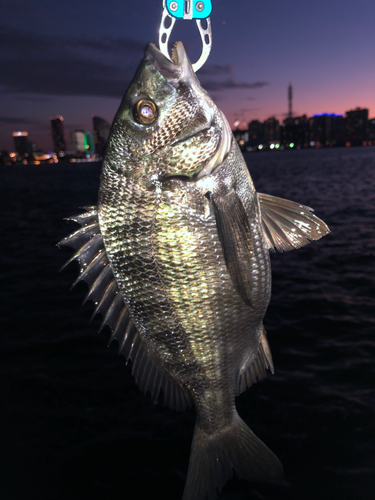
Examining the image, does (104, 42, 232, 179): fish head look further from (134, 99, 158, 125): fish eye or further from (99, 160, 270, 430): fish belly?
(99, 160, 270, 430): fish belly

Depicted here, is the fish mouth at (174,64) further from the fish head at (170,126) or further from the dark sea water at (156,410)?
the dark sea water at (156,410)

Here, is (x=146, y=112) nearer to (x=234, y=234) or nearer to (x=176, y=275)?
(x=234, y=234)

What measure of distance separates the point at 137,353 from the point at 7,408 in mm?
4317

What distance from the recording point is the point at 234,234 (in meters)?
2.14

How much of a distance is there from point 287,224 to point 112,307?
1.42m

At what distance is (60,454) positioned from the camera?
462 cm

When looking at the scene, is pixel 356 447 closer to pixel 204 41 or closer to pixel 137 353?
pixel 137 353

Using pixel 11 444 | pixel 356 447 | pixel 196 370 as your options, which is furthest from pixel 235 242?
pixel 11 444

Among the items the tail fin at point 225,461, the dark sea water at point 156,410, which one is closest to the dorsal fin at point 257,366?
the tail fin at point 225,461

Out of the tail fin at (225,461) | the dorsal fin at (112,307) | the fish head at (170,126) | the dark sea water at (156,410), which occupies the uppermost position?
the fish head at (170,126)

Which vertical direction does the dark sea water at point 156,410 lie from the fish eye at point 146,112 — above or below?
below

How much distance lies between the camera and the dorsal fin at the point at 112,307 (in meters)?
2.32

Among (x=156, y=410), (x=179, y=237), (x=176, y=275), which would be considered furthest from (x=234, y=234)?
(x=156, y=410)

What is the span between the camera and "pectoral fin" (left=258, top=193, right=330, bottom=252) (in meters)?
2.46
